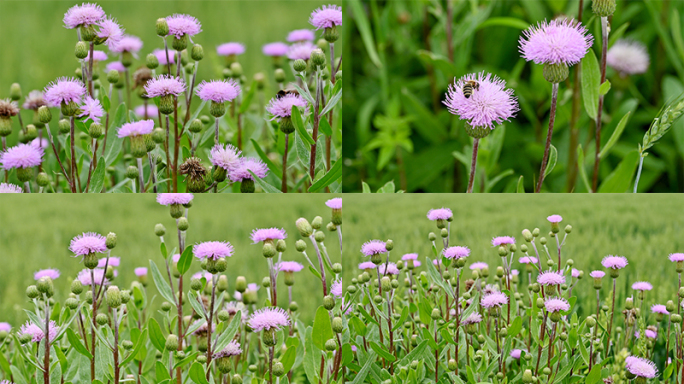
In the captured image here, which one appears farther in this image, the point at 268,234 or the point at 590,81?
the point at 268,234

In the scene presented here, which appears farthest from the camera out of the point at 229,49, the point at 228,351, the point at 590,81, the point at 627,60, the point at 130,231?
the point at 627,60

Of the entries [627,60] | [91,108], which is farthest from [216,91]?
[627,60]

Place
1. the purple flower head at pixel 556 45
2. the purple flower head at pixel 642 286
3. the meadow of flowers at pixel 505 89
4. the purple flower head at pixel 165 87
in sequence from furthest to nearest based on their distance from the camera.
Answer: the meadow of flowers at pixel 505 89, the purple flower head at pixel 642 286, the purple flower head at pixel 165 87, the purple flower head at pixel 556 45

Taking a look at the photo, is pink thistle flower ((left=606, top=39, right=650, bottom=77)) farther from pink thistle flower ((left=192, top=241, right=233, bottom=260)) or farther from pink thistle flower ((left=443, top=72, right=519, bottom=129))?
pink thistle flower ((left=192, top=241, right=233, bottom=260))

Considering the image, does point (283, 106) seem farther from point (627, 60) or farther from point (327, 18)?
point (627, 60)

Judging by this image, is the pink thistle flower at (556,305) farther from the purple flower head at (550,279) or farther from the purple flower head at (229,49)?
the purple flower head at (229,49)

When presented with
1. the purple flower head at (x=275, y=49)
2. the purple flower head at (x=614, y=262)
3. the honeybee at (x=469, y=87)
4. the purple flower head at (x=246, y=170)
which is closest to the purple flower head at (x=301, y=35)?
the purple flower head at (x=275, y=49)

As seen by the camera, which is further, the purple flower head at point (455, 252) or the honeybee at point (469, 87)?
the purple flower head at point (455, 252)

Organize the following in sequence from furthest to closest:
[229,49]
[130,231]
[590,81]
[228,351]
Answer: [229,49] < [130,231] < [228,351] < [590,81]
